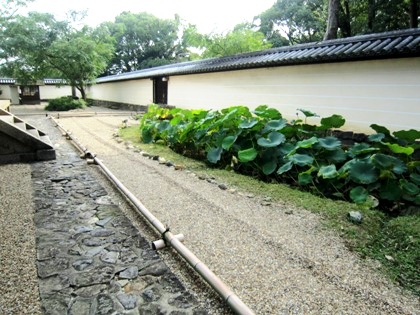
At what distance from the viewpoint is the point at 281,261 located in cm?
254

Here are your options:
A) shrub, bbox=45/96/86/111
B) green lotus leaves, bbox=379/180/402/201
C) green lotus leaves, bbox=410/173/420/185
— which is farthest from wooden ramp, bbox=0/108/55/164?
shrub, bbox=45/96/86/111

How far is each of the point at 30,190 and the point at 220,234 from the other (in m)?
2.99

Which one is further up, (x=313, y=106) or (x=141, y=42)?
(x=141, y=42)

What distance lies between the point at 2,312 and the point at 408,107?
22.3 feet

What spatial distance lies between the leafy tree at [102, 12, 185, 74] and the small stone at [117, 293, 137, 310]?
3533cm

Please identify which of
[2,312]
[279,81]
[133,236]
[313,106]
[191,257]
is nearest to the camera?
[2,312]

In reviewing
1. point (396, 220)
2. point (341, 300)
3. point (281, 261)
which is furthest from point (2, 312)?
point (396, 220)

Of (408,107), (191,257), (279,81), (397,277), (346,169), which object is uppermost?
(279,81)

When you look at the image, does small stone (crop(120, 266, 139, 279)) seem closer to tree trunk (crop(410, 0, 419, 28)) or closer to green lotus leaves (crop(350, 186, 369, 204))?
green lotus leaves (crop(350, 186, 369, 204))

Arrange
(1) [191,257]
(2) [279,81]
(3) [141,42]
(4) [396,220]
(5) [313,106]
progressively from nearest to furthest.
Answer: (1) [191,257] → (4) [396,220] → (5) [313,106] → (2) [279,81] → (3) [141,42]

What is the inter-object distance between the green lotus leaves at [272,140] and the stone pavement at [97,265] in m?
2.73

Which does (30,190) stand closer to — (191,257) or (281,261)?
(191,257)

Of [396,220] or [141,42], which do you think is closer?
[396,220]

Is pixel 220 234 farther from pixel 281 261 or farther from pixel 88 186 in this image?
pixel 88 186
